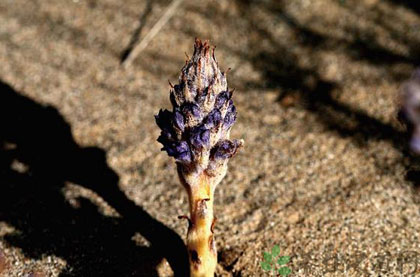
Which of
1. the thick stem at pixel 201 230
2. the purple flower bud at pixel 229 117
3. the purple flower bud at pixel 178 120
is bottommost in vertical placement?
the thick stem at pixel 201 230

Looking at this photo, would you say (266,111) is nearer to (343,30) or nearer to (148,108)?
(148,108)

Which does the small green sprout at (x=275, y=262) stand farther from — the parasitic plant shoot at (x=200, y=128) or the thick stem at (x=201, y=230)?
the parasitic plant shoot at (x=200, y=128)

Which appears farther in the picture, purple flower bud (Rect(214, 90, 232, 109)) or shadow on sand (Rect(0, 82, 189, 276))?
shadow on sand (Rect(0, 82, 189, 276))

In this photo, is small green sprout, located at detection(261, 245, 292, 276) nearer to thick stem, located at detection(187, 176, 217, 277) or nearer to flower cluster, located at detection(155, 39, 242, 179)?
thick stem, located at detection(187, 176, 217, 277)

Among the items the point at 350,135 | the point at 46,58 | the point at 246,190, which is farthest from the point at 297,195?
the point at 46,58

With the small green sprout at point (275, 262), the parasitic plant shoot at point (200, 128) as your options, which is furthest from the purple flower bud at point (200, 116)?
the small green sprout at point (275, 262)

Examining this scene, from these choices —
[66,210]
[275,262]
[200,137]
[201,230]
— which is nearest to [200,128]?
[200,137]

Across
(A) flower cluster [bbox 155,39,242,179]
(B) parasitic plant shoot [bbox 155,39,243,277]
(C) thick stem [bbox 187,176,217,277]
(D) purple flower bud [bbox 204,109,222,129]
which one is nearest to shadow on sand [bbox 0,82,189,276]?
(C) thick stem [bbox 187,176,217,277]
